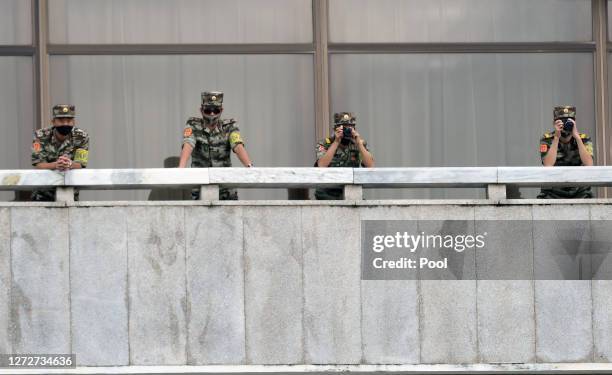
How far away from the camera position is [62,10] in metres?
16.8

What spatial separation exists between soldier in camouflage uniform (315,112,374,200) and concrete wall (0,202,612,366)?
0.87 m

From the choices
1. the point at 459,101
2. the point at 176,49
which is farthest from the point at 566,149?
the point at 176,49

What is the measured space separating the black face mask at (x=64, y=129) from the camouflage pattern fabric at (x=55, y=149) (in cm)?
5

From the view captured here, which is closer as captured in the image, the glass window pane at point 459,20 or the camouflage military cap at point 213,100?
the camouflage military cap at point 213,100

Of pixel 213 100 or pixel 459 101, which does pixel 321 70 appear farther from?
pixel 213 100

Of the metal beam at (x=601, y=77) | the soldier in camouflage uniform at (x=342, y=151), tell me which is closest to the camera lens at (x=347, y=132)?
the soldier in camouflage uniform at (x=342, y=151)

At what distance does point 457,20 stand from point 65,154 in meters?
6.39

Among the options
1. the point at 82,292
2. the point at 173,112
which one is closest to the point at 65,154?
the point at 82,292

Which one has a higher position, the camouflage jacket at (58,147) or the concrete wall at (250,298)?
the camouflage jacket at (58,147)

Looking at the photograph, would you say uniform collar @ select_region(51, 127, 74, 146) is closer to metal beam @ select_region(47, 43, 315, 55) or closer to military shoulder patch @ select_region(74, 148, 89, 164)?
military shoulder patch @ select_region(74, 148, 89, 164)

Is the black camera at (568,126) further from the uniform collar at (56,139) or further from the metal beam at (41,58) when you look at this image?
the metal beam at (41,58)

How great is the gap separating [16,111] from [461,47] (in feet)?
21.0

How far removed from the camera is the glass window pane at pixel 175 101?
663 inches

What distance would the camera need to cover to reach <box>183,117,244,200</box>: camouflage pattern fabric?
46.1 feet
